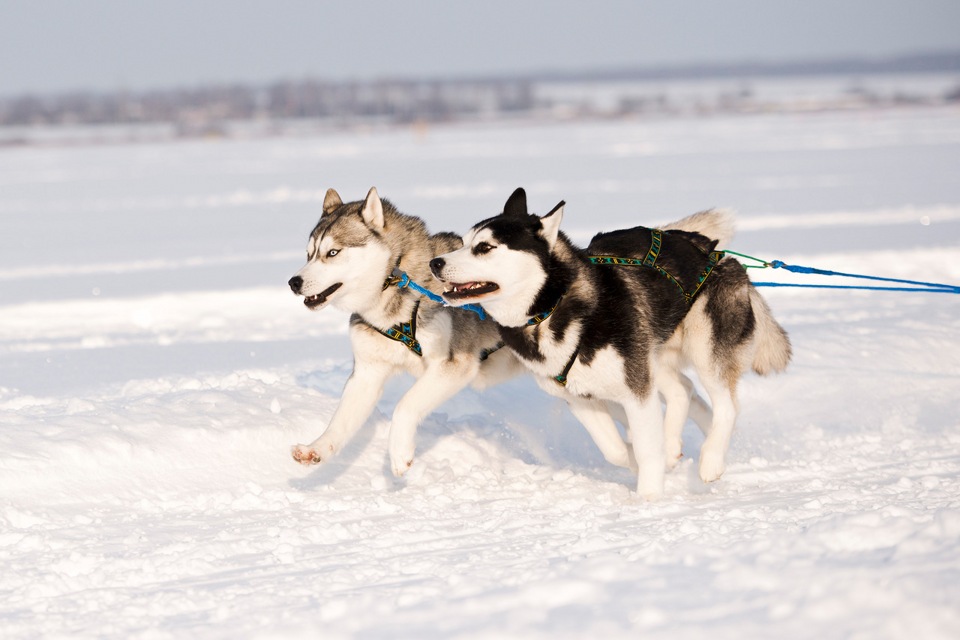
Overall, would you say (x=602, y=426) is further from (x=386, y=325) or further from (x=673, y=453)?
(x=386, y=325)

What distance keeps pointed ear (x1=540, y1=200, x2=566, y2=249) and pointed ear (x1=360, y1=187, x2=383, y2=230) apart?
0.86 m

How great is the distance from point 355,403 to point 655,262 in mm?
1479

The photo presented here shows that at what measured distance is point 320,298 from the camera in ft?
14.6

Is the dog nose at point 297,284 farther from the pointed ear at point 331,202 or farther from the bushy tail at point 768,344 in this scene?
the bushy tail at point 768,344

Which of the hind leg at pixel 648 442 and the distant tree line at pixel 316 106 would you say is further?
the distant tree line at pixel 316 106

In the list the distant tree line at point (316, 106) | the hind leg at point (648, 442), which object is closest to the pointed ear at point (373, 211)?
the hind leg at point (648, 442)

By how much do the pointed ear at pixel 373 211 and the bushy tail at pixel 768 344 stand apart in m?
1.78

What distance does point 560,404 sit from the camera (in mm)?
5773

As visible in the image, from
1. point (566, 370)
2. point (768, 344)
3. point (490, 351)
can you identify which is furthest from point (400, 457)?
point (768, 344)

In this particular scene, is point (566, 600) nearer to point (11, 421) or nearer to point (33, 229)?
point (11, 421)

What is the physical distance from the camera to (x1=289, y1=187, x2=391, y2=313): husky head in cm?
446

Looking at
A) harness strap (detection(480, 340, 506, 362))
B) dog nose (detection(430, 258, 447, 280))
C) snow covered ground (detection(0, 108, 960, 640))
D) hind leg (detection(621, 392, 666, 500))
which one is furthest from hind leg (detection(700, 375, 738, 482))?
dog nose (detection(430, 258, 447, 280))

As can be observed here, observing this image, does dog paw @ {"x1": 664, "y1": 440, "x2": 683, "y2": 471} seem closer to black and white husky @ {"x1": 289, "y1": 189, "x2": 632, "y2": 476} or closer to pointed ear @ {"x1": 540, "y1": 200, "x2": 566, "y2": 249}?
black and white husky @ {"x1": 289, "y1": 189, "x2": 632, "y2": 476}

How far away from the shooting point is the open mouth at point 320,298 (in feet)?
14.6
